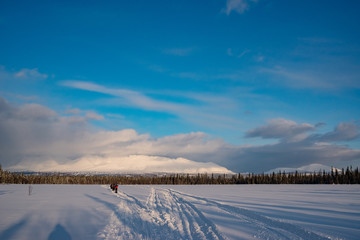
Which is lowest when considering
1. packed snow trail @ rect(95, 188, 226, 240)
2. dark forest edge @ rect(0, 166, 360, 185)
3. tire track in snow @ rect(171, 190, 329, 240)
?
dark forest edge @ rect(0, 166, 360, 185)

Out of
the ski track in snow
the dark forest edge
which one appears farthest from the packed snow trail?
the dark forest edge

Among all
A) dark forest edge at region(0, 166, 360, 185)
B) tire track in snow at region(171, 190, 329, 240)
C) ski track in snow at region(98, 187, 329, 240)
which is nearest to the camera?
tire track in snow at region(171, 190, 329, 240)

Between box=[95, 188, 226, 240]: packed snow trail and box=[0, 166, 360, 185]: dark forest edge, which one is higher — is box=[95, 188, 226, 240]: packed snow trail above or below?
above

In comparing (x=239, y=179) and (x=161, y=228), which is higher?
(x=161, y=228)

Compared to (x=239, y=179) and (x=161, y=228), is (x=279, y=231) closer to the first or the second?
(x=161, y=228)

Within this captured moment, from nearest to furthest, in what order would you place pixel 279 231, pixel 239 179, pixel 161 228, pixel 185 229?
pixel 279 231
pixel 185 229
pixel 161 228
pixel 239 179

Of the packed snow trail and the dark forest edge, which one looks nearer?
the packed snow trail

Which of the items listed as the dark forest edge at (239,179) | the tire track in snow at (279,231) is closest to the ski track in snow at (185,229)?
the tire track in snow at (279,231)

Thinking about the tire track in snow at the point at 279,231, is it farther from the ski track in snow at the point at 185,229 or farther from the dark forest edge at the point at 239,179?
the dark forest edge at the point at 239,179

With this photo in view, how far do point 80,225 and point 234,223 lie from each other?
7.79 metres

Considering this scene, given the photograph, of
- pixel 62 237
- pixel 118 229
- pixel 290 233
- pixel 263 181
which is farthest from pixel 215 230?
pixel 263 181

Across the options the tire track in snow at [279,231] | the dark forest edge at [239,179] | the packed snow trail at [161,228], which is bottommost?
the dark forest edge at [239,179]

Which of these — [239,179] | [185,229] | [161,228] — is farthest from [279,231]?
[239,179]

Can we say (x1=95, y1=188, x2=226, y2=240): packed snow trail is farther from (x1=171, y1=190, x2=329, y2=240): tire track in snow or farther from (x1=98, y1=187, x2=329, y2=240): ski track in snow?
(x1=171, y1=190, x2=329, y2=240): tire track in snow
